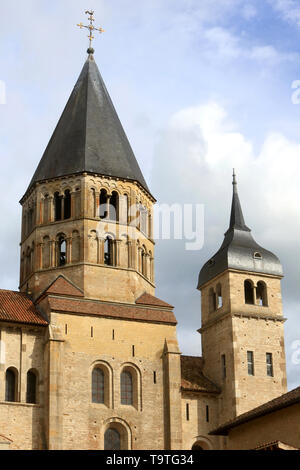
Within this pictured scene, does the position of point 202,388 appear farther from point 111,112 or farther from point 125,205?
point 111,112

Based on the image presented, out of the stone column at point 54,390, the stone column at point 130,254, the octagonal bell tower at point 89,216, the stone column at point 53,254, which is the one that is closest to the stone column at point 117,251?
the octagonal bell tower at point 89,216

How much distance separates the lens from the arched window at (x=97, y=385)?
157ft

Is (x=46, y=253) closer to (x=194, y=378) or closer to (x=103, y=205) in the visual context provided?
(x=103, y=205)

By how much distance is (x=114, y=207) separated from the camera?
53.4 meters

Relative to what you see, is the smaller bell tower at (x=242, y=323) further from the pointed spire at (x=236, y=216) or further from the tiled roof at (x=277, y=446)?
the tiled roof at (x=277, y=446)

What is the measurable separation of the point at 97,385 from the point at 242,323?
37.2ft

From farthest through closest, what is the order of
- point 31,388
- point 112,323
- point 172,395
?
1. point 112,323
2. point 172,395
3. point 31,388

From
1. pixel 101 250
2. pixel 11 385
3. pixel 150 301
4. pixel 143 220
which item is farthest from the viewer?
pixel 143 220

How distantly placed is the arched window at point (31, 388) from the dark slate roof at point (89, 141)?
12.5 meters

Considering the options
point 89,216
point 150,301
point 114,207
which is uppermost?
point 114,207

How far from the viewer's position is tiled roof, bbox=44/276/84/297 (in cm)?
4941

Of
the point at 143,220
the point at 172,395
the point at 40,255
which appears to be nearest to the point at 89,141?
the point at 143,220
